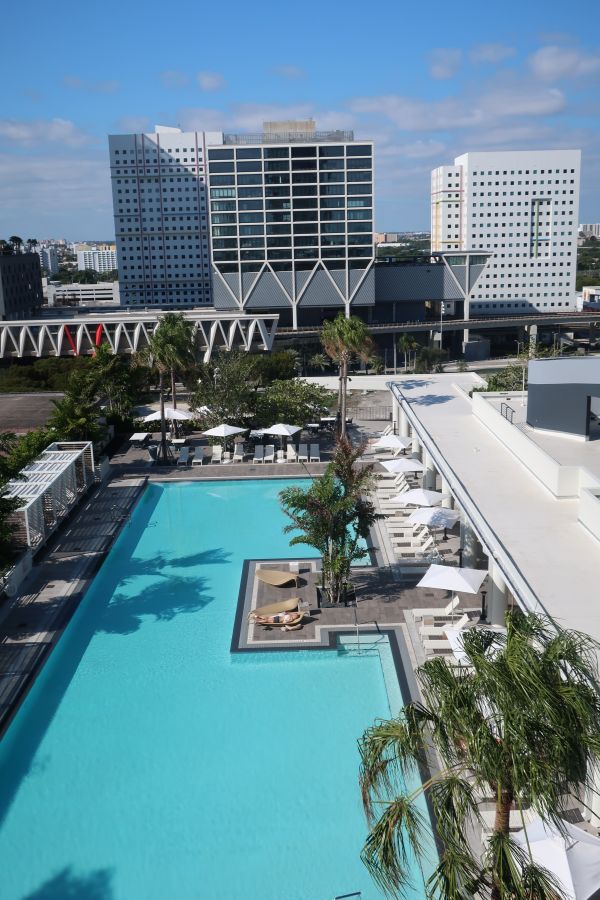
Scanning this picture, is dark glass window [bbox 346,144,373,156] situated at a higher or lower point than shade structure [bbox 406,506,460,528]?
higher

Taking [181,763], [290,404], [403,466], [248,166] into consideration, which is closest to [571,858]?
[181,763]

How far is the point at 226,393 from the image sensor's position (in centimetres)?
3266

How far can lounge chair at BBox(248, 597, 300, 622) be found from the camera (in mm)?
17422

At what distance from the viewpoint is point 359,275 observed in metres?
77.6

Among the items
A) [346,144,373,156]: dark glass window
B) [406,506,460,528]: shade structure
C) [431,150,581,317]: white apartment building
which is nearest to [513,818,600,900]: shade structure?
[406,506,460,528]: shade structure

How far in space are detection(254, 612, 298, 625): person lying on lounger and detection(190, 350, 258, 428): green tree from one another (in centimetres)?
1656

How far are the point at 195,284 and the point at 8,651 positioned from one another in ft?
339

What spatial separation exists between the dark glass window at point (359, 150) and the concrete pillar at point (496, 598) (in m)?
65.2

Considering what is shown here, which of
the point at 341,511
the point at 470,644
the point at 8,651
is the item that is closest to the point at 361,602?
the point at 341,511

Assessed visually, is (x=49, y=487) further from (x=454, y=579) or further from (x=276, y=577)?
(x=454, y=579)

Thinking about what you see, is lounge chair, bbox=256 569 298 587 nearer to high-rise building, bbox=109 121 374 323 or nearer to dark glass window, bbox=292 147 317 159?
high-rise building, bbox=109 121 374 323

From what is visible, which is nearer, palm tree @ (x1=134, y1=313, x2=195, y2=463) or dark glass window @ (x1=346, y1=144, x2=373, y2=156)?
palm tree @ (x1=134, y1=313, x2=195, y2=463)

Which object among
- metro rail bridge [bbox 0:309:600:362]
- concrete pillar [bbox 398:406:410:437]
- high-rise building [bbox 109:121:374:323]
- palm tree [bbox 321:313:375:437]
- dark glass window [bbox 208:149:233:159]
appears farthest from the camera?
high-rise building [bbox 109:121:374:323]

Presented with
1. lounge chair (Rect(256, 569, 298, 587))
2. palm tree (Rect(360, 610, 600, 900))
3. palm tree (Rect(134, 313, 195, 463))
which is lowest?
lounge chair (Rect(256, 569, 298, 587))
